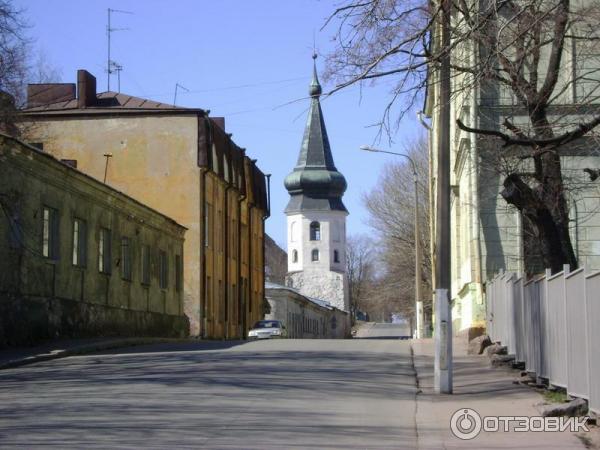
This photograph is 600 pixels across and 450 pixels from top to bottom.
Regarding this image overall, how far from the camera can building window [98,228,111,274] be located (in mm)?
33000

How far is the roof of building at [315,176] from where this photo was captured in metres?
114

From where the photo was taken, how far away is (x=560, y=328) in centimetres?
1387

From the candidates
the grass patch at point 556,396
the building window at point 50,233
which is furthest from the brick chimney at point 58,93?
the grass patch at point 556,396

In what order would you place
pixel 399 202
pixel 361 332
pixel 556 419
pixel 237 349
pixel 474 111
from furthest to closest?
pixel 361 332 < pixel 399 202 < pixel 474 111 < pixel 237 349 < pixel 556 419

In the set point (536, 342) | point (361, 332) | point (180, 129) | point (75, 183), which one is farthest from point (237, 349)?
point (361, 332)

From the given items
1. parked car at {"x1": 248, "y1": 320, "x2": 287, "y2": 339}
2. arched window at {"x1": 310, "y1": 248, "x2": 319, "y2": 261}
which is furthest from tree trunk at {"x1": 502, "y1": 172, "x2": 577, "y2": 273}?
arched window at {"x1": 310, "y1": 248, "x2": 319, "y2": 261}

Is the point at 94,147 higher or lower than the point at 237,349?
higher

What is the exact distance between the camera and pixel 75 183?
3041cm

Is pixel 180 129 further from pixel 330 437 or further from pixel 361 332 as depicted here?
pixel 361 332

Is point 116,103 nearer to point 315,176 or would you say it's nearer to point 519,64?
point 519,64

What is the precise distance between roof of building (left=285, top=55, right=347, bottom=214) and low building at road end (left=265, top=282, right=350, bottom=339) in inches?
552

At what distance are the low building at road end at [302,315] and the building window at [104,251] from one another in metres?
33.2

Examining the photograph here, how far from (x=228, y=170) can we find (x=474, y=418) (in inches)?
1622

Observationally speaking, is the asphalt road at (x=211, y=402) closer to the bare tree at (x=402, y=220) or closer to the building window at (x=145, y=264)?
the building window at (x=145, y=264)
